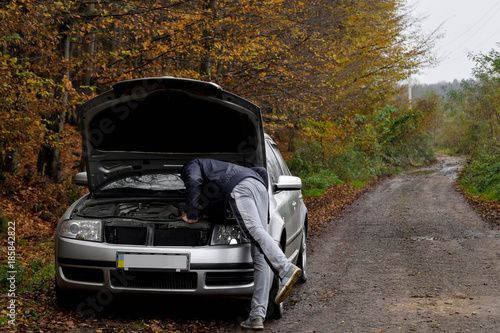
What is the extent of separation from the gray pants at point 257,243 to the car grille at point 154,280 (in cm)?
54

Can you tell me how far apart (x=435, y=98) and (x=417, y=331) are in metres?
43.7

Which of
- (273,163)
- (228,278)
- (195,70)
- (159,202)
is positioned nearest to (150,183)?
(159,202)

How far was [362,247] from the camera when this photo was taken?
9.42 meters

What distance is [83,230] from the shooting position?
4641 mm

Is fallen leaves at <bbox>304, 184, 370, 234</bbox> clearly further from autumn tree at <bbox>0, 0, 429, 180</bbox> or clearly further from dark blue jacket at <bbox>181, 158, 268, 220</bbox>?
dark blue jacket at <bbox>181, 158, 268, 220</bbox>

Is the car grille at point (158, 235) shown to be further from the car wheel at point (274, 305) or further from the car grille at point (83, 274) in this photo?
the car wheel at point (274, 305)

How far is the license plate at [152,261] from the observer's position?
4.39 m

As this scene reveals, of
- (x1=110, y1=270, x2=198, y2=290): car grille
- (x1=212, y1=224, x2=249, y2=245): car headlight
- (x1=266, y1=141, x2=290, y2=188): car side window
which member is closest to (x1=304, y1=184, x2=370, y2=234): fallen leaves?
(x1=266, y1=141, x2=290, y2=188): car side window

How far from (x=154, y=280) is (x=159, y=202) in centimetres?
104

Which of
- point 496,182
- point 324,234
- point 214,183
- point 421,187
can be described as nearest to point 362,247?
point 324,234

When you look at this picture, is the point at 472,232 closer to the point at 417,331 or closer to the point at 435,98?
the point at 417,331

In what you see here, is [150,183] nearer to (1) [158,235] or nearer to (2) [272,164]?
(1) [158,235]

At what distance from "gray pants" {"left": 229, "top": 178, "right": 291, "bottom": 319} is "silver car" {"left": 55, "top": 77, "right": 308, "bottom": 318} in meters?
0.11

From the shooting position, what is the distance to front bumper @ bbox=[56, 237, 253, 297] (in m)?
4.41
